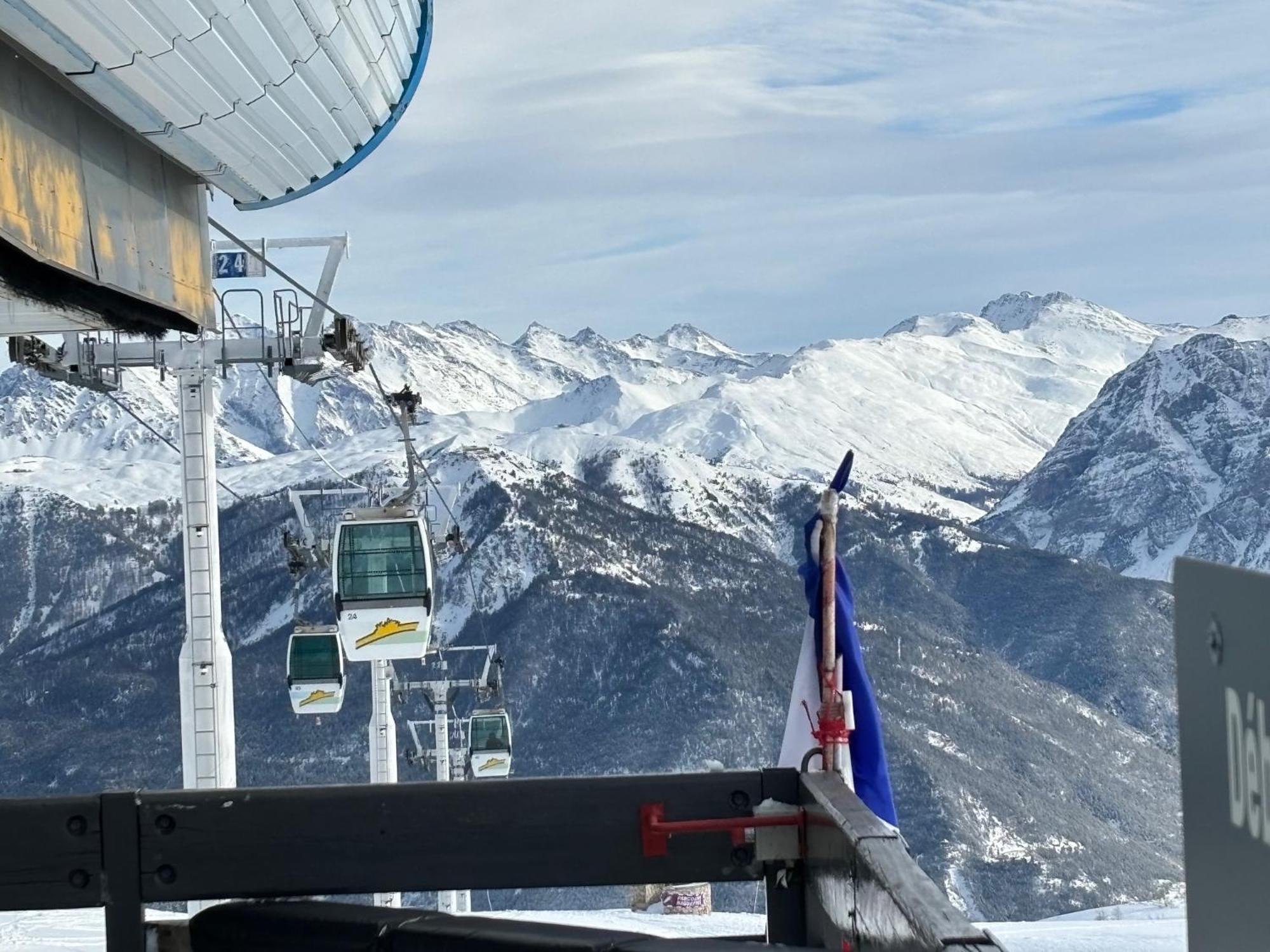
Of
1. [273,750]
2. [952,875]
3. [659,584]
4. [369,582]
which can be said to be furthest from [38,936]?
[659,584]

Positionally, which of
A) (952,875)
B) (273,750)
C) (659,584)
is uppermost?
(659,584)

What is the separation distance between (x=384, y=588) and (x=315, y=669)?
859 cm

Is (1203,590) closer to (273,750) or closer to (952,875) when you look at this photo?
(952,875)

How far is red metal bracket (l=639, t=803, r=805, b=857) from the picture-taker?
3471 millimetres

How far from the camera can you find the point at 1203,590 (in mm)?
975

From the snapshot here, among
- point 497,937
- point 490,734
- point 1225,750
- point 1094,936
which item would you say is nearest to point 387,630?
point 1094,936

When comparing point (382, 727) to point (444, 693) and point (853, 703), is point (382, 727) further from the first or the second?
point (853, 703)

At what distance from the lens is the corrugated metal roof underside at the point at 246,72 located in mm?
2758

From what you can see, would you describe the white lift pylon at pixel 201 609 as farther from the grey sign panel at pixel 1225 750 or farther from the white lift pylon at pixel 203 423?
the grey sign panel at pixel 1225 750

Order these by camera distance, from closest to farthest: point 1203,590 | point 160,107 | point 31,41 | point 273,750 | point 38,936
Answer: point 1203,590
point 31,41
point 160,107
point 38,936
point 273,750

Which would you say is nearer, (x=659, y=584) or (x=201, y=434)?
(x=201, y=434)

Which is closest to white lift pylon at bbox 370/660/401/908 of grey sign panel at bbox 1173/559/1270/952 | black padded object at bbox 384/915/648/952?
black padded object at bbox 384/915/648/952

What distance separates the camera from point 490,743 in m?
33.4

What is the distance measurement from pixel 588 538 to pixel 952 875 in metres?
62.8
